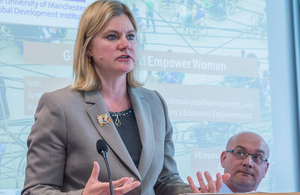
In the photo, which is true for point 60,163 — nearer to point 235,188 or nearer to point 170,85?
point 235,188

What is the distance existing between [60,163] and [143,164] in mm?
392

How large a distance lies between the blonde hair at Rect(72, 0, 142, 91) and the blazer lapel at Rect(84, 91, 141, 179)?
62 millimetres

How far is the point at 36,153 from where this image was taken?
1.73m

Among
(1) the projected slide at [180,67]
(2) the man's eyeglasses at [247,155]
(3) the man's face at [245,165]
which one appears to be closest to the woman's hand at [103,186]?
(3) the man's face at [245,165]

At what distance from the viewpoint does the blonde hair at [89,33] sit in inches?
75.9

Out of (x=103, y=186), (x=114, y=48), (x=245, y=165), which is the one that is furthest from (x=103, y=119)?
(x=245, y=165)

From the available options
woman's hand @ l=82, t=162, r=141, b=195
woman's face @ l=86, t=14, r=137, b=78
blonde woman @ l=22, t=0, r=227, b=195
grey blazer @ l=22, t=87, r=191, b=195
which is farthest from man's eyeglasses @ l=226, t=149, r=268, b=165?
woman's hand @ l=82, t=162, r=141, b=195

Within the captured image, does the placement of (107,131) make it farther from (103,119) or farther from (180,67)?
(180,67)

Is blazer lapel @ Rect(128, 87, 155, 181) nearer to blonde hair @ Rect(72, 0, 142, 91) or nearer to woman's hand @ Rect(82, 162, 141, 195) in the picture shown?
blonde hair @ Rect(72, 0, 142, 91)

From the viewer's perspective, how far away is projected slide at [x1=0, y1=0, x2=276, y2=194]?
3607mm

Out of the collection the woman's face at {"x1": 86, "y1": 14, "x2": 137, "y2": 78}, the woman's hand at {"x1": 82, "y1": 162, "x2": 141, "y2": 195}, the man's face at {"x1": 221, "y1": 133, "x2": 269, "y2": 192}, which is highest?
the woman's face at {"x1": 86, "y1": 14, "x2": 137, "y2": 78}

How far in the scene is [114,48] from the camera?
6.26 ft

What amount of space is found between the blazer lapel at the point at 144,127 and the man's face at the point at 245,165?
1.17 metres

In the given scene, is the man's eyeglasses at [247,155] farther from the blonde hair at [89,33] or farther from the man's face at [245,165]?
the blonde hair at [89,33]
